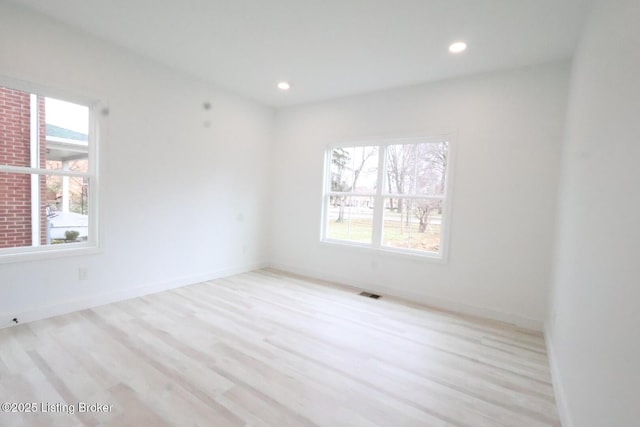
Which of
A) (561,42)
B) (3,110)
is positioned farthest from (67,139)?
(561,42)

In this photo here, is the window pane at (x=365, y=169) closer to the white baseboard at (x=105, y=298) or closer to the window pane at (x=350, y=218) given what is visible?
the window pane at (x=350, y=218)

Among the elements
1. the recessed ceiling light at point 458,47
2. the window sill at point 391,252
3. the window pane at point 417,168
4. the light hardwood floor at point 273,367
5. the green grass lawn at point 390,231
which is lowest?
the light hardwood floor at point 273,367

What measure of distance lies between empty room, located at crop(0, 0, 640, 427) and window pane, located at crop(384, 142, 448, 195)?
0.09ft

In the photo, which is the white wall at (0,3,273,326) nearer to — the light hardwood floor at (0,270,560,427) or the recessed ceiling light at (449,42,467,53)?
the light hardwood floor at (0,270,560,427)

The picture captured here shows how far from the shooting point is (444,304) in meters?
3.51

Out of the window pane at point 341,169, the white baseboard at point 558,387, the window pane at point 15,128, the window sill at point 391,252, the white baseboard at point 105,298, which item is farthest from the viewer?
the window pane at point 341,169

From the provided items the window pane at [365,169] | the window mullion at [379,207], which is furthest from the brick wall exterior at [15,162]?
the window mullion at [379,207]

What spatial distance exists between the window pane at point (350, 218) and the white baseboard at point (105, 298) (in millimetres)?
1791

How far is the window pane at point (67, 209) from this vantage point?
2.83 m

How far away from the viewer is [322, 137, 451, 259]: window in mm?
3635

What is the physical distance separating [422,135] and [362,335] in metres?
2.51

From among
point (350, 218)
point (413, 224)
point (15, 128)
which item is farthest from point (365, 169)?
point (15, 128)

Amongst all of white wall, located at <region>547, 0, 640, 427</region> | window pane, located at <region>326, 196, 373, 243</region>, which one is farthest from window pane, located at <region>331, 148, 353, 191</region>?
white wall, located at <region>547, 0, 640, 427</region>

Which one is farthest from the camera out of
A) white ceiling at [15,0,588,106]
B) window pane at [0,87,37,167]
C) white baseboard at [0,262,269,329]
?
white baseboard at [0,262,269,329]
